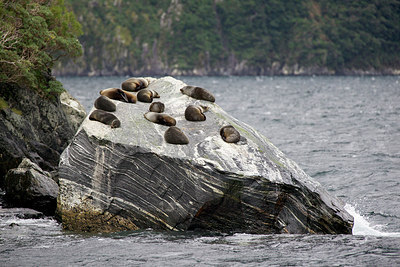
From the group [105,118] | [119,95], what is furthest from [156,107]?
[105,118]

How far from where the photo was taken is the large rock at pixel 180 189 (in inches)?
556

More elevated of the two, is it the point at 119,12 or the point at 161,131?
the point at 161,131

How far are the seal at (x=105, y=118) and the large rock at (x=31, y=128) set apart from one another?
4.89 meters

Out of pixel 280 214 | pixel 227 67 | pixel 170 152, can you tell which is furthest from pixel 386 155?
pixel 227 67

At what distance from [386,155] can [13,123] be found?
18362 millimetres

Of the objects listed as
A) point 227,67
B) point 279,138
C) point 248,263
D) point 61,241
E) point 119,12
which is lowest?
point 227,67

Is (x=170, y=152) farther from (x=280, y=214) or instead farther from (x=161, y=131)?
(x=280, y=214)

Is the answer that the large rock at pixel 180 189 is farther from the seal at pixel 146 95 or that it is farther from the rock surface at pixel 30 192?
the seal at pixel 146 95

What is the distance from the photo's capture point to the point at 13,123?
1978 centimetres

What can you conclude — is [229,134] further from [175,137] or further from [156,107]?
[156,107]

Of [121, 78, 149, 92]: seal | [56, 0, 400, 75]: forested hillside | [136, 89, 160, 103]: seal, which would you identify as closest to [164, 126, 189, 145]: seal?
[136, 89, 160, 103]: seal

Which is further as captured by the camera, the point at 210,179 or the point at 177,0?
the point at 177,0

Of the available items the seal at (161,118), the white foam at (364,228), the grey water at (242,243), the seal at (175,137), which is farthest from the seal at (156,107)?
the white foam at (364,228)

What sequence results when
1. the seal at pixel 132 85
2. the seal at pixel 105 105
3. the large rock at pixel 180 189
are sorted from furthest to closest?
the seal at pixel 132 85
the seal at pixel 105 105
the large rock at pixel 180 189
